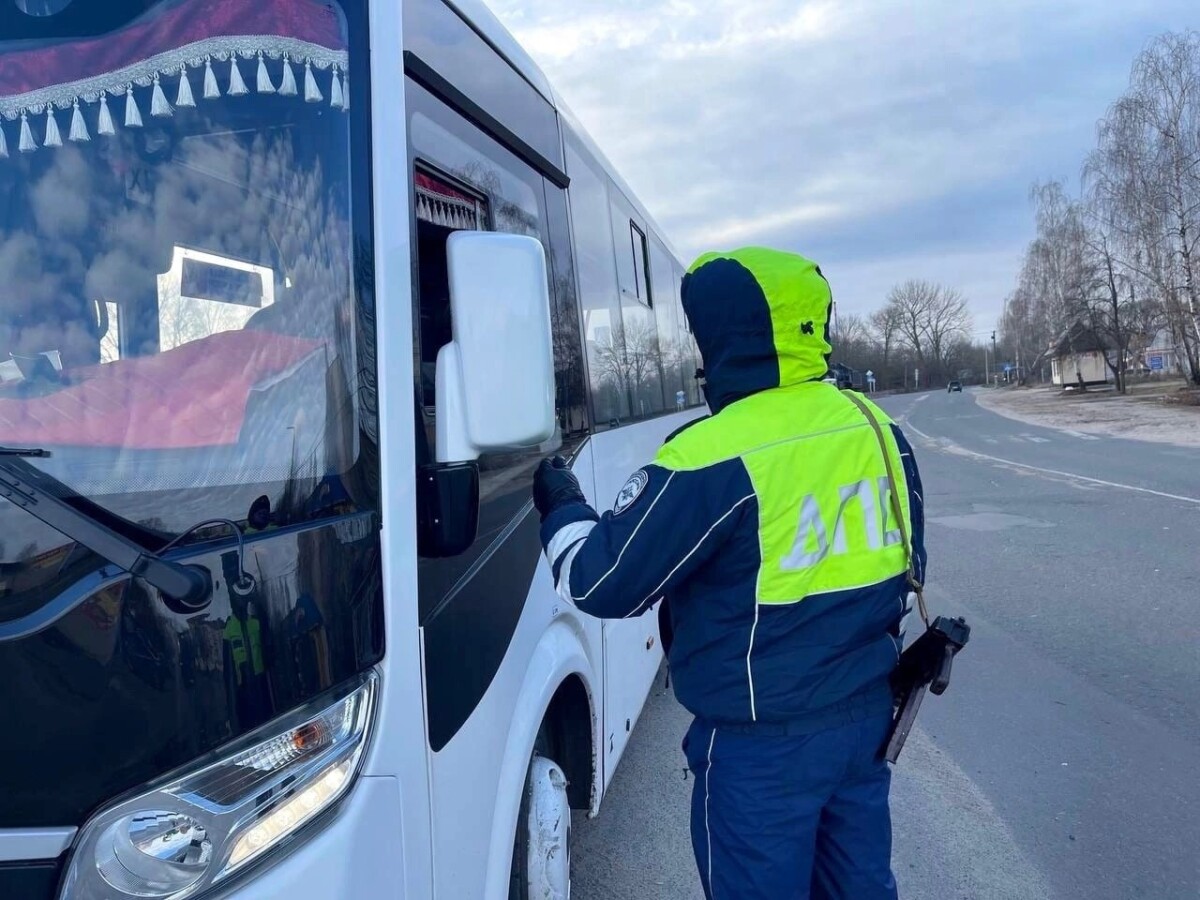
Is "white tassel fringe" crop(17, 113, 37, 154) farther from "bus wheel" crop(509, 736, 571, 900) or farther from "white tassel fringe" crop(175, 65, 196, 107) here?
"bus wheel" crop(509, 736, 571, 900)

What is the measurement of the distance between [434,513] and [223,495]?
39 cm

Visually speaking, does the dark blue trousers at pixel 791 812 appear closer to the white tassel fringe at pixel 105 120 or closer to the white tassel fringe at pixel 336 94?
the white tassel fringe at pixel 336 94

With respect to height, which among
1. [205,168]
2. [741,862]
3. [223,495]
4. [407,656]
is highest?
[205,168]

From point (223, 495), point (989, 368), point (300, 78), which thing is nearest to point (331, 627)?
point (223, 495)

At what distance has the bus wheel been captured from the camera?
2457 mm

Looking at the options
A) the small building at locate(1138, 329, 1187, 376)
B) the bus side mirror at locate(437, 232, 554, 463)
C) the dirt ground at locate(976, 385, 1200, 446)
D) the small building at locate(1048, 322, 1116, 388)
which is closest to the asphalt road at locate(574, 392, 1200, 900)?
the bus side mirror at locate(437, 232, 554, 463)

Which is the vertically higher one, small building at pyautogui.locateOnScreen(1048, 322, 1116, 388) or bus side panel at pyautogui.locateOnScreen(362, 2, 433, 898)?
small building at pyautogui.locateOnScreen(1048, 322, 1116, 388)

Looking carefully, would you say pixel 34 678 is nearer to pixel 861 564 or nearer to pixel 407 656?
pixel 407 656

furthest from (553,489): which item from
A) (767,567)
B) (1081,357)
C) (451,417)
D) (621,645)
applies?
(1081,357)

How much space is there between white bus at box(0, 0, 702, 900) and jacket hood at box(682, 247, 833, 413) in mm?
422

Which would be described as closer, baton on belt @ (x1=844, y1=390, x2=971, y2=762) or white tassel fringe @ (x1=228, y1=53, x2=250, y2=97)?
white tassel fringe @ (x1=228, y1=53, x2=250, y2=97)

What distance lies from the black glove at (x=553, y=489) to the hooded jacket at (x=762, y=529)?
0.05 metres

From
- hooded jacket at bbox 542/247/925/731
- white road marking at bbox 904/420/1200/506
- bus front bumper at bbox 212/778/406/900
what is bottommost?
white road marking at bbox 904/420/1200/506

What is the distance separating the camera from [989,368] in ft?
383
